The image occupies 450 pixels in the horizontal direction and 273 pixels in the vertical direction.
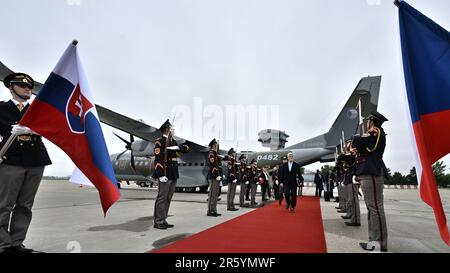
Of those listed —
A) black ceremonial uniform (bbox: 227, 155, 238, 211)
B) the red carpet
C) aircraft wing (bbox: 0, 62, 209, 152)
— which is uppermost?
aircraft wing (bbox: 0, 62, 209, 152)

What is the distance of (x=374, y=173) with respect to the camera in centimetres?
383

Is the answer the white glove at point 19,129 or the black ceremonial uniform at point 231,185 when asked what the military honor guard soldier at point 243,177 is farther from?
the white glove at point 19,129

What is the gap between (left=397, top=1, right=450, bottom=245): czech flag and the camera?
9.56ft

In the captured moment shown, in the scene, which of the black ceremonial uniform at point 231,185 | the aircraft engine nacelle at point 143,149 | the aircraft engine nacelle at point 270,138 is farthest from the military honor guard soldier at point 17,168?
the aircraft engine nacelle at point 270,138

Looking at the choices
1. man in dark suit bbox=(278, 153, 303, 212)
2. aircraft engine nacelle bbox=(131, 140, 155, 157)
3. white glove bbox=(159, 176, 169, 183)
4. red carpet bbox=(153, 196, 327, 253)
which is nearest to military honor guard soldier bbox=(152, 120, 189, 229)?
white glove bbox=(159, 176, 169, 183)

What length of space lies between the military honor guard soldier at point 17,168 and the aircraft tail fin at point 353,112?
53.4 feet

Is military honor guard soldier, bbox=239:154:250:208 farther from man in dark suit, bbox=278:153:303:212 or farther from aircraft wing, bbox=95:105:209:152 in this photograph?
aircraft wing, bbox=95:105:209:152

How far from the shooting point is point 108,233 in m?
4.57

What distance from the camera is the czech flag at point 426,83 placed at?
9.56 ft

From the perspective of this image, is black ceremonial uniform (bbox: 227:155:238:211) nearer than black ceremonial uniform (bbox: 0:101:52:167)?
No

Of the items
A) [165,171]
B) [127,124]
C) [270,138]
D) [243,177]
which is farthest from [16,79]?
[270,138]

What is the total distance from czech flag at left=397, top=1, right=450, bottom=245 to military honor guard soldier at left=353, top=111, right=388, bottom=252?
0.88 metres

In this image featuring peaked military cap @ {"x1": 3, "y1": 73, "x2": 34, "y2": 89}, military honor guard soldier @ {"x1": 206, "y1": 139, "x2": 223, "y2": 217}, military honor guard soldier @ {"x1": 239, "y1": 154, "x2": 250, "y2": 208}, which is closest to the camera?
peaked military cap @ {"x1": 3, "y1": 73, "x2": 34, "y2": 89}
